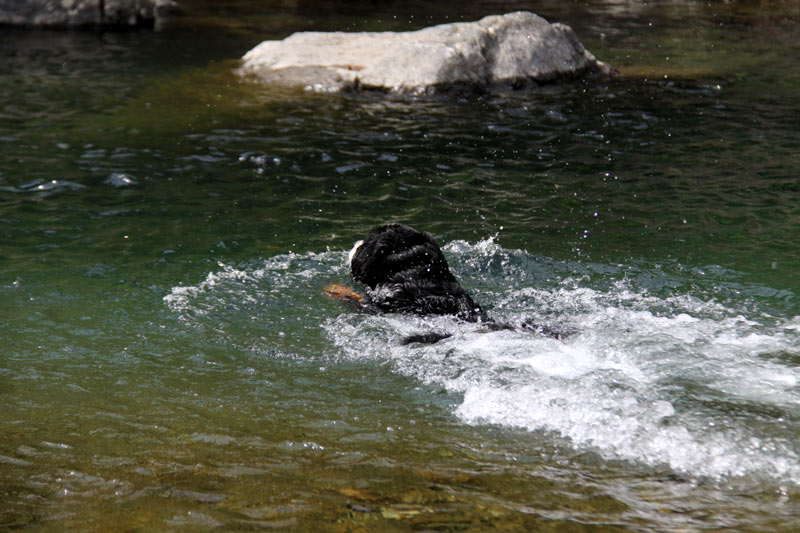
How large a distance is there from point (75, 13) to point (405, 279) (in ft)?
54.2

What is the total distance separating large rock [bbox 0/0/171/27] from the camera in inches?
759

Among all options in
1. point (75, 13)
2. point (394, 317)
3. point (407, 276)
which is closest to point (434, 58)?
point (407, 276)

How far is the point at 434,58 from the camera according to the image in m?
14.6

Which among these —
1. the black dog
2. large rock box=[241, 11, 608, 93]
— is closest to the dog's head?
the black dog

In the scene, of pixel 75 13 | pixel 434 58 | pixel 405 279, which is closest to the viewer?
pixel 405 279

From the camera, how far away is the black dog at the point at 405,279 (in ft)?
21.0

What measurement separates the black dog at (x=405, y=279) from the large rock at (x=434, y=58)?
8101 millimetres

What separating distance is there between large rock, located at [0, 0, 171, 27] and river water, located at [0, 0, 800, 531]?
511 cm

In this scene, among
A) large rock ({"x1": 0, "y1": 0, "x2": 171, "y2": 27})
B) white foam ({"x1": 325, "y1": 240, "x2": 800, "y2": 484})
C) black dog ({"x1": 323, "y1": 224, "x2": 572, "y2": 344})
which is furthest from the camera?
large rock ({"x1": 0, "y1": 0, "x2": 171, "y2": 27})

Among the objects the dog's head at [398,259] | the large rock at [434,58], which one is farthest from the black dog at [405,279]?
the large rock at [434,58]

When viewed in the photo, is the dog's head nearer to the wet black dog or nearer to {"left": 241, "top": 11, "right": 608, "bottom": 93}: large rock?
the wet black dog

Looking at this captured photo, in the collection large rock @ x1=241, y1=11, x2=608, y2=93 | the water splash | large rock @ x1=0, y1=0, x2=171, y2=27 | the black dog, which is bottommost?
the water splash

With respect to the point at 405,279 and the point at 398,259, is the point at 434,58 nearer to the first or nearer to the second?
the point at 398,259

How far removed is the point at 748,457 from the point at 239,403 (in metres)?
3.01
